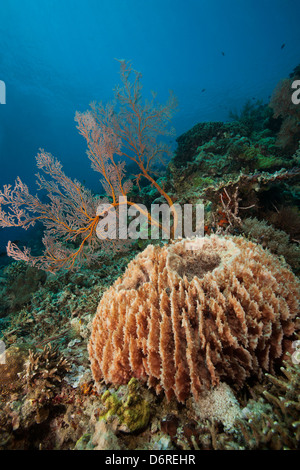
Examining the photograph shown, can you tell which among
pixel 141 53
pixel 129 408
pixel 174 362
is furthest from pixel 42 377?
pixel 141 53

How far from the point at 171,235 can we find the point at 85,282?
2967mm

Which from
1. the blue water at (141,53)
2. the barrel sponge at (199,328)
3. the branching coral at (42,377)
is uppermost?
the blue water at (141,53)

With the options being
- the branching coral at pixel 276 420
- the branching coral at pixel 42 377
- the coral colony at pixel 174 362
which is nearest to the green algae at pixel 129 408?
the coral colony at pixel 174 362

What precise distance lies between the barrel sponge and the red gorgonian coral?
3407 millimetres

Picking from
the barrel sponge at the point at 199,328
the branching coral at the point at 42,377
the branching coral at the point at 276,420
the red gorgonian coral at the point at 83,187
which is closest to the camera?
the branching coral at the point at 276,420

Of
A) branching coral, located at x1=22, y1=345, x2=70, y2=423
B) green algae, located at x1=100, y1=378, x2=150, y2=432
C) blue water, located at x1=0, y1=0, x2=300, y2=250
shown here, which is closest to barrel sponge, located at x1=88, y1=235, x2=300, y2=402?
green algae, located at x1=100, y1=378, x2=150, y2=432

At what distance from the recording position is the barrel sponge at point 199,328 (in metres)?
1.81

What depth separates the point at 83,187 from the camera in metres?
5.96

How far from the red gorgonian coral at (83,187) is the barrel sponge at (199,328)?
3.41 m

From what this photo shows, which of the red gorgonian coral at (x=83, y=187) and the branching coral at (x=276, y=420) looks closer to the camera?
the branching coral at (x=276, y=420)

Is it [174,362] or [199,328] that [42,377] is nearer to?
[174,362]

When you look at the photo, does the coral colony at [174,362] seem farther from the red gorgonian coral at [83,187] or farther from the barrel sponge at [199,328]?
the red gorgonian coral at [83,187]

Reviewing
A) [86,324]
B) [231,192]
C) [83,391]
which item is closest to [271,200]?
[231,192]

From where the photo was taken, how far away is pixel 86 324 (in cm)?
333
